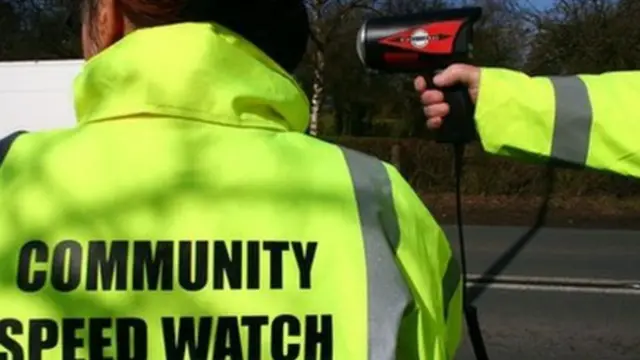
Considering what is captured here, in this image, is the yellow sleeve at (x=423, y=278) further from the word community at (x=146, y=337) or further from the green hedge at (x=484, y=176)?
the green hedge at (x=484, y=176)

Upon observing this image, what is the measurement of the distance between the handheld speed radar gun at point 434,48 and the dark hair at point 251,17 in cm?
27

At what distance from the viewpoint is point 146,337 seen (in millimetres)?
1262

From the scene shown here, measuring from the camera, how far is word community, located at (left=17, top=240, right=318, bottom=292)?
127 cm

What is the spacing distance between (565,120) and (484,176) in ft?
47.7

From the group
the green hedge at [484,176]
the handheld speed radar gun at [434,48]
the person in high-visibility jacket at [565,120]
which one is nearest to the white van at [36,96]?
the handheld speed radar gun at [434,48]

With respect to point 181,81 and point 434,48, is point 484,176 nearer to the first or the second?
point 434,48

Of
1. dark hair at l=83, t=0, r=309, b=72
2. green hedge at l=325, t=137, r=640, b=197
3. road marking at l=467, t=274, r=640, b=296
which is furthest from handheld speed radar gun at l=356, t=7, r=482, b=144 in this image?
green hedge at l=325, t=137, r=640, b=197

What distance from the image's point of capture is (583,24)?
16.9m

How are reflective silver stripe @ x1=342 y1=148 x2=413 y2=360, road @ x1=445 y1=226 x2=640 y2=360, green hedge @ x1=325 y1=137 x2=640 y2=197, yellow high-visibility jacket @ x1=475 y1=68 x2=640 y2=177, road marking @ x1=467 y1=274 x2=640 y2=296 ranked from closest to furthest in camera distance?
reflective silver stripe @ x1=342 y1=148 x2=413 y2=360, yellow high-visibility jacket @ x1=475 y1=68 x2=640 y2=177, road @ x1=445 y1=226 x2=640 y2=360, road marking @ x1=467 y1=274 x2=640 y2=296, green hedge @ x1=325 y1=137 x2=640 y2=197

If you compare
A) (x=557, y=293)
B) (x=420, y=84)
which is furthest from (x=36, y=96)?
(x=557, y=293)

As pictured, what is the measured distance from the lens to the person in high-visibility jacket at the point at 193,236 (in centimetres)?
126

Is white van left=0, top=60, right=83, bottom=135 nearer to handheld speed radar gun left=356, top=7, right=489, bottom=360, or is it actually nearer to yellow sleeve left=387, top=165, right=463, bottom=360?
handheld speed radar gun left=356, top=7, right=489, bottom=360

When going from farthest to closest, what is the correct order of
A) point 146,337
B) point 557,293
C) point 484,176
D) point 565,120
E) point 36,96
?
point 484,176
point 557,293
point 36,96
point 565,120
point 146,337

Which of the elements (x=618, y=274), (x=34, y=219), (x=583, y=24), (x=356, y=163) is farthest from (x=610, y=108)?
(x=583, y=24)
